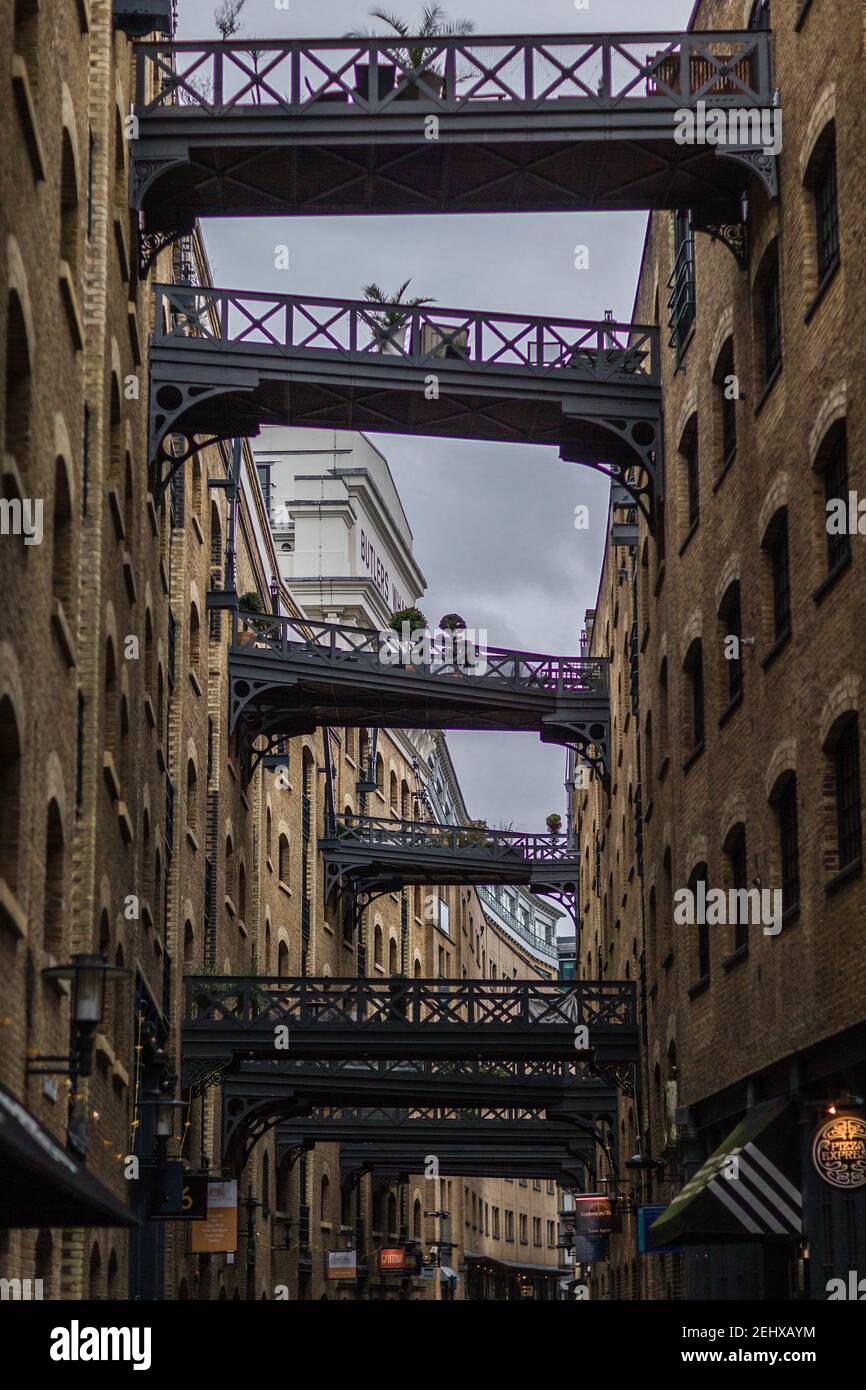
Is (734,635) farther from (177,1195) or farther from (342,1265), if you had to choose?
(342,1265)

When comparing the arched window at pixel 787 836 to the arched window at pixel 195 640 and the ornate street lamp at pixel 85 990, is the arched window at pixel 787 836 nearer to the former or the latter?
the ornate street lamp at pixel 85 990

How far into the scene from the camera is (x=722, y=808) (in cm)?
2314

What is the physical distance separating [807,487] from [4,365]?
26.2 feet

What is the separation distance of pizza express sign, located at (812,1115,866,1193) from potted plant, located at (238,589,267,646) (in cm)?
2072

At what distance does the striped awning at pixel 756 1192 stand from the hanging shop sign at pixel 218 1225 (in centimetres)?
946

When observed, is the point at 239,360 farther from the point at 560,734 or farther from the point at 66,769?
the point at 560,734

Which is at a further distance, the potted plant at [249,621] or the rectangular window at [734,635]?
the potted plant at [249,621]

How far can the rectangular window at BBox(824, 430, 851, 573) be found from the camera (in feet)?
57.7

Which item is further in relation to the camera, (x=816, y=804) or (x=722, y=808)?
(x=722, y=808)

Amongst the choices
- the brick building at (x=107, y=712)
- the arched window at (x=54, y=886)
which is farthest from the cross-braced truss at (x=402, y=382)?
the arched window at (x=54, y=886)

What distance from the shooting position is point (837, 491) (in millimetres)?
18109

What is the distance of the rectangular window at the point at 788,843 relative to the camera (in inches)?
773

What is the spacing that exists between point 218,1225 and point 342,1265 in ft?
57.8
